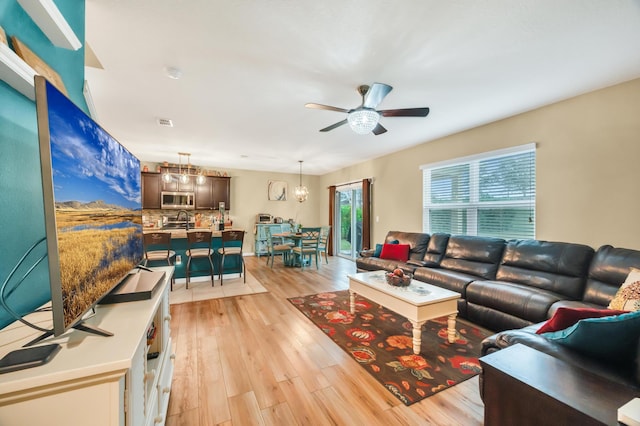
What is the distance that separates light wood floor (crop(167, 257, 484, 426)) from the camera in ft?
5.16

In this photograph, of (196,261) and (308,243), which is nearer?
(196,261)

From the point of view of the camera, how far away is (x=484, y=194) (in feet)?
12.6

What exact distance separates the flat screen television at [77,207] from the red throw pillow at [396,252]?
3.73m

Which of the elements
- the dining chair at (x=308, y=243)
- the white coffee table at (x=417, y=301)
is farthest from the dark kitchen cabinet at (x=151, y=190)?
the white coffee table at (x=417, y=301)

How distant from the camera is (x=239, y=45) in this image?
2.02m

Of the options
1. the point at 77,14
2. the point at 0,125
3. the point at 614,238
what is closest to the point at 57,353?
the point at 0,125

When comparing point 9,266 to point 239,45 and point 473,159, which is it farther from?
point 473,159

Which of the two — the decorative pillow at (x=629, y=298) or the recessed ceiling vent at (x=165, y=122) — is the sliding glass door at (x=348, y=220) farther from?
the decorative pillow at (x=629, y=298)

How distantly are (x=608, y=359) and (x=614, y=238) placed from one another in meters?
2.40

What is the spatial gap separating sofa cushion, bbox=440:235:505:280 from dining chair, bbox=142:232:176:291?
4.26 meters

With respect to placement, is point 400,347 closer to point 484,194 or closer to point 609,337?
point 609,337

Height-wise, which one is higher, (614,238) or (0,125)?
(0,125)

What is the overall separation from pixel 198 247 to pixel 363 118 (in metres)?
3.66

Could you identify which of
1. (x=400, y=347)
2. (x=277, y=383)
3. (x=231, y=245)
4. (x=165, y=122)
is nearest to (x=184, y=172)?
(x=165, y=122)
